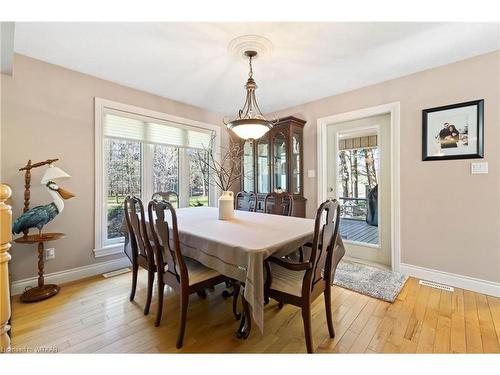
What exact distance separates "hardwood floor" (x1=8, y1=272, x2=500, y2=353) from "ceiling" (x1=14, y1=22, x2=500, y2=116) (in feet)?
7.62

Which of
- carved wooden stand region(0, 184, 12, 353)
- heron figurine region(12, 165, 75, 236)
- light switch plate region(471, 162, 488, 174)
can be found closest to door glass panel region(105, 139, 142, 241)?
heron figurine region(12, 165, 75, 236)

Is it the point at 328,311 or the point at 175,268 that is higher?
the point at 175,268

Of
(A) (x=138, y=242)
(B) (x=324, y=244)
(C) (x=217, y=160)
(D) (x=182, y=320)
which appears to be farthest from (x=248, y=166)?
(D) (x=182, y=320)

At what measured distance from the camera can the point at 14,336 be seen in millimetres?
1622

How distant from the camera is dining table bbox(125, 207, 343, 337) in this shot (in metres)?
1.28

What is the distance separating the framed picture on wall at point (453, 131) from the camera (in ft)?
7.41

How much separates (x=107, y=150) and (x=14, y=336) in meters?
1.97

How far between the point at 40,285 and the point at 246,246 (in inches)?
88.1

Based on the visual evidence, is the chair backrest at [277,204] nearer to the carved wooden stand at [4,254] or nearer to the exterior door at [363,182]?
the exterior door at [363,182]

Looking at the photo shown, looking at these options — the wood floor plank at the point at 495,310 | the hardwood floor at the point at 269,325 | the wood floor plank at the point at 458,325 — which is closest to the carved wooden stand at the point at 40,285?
the hardwood floor at the point at 269,325

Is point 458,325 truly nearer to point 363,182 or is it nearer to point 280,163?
point 363,182

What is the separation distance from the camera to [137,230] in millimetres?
1911
